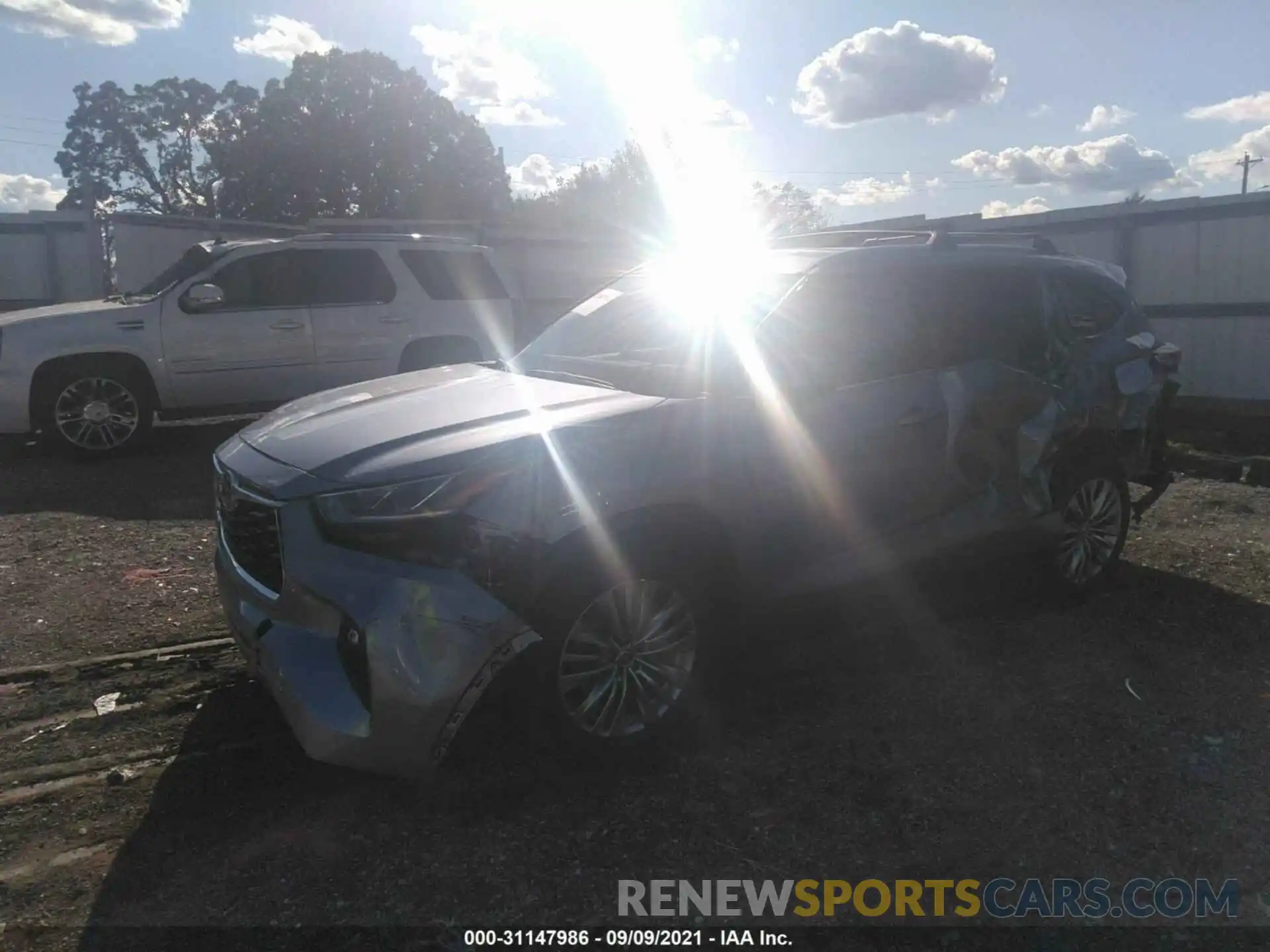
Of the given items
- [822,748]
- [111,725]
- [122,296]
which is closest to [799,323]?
[822,748]

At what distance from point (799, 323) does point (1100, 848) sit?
2194 millimetres

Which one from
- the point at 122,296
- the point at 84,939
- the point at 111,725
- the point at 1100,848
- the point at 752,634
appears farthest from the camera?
the point at 122,296

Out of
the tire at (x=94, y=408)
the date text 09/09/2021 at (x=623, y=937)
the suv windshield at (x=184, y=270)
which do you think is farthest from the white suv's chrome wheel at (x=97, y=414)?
the date text 09/09/2021 at (x=623, y=937)

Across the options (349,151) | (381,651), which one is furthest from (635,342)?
(349,151)

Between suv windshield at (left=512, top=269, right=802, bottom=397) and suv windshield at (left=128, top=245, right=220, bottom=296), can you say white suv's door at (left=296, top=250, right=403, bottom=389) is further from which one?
suv windshield at (left=512, top=269, right=802, bottom=397)

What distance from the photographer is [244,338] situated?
29.3 feet

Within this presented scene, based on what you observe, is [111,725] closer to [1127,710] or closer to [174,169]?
[1127,710]

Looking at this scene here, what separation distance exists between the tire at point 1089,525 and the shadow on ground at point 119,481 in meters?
5.39

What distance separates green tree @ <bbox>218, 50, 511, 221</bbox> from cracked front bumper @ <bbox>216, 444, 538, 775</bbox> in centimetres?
4000

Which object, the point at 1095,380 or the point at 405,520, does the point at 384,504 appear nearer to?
the point at 405,520

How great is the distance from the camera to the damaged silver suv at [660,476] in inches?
116

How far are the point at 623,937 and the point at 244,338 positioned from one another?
761cm

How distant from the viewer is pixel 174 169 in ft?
157

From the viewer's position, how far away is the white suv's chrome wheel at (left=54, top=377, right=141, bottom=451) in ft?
27.1
